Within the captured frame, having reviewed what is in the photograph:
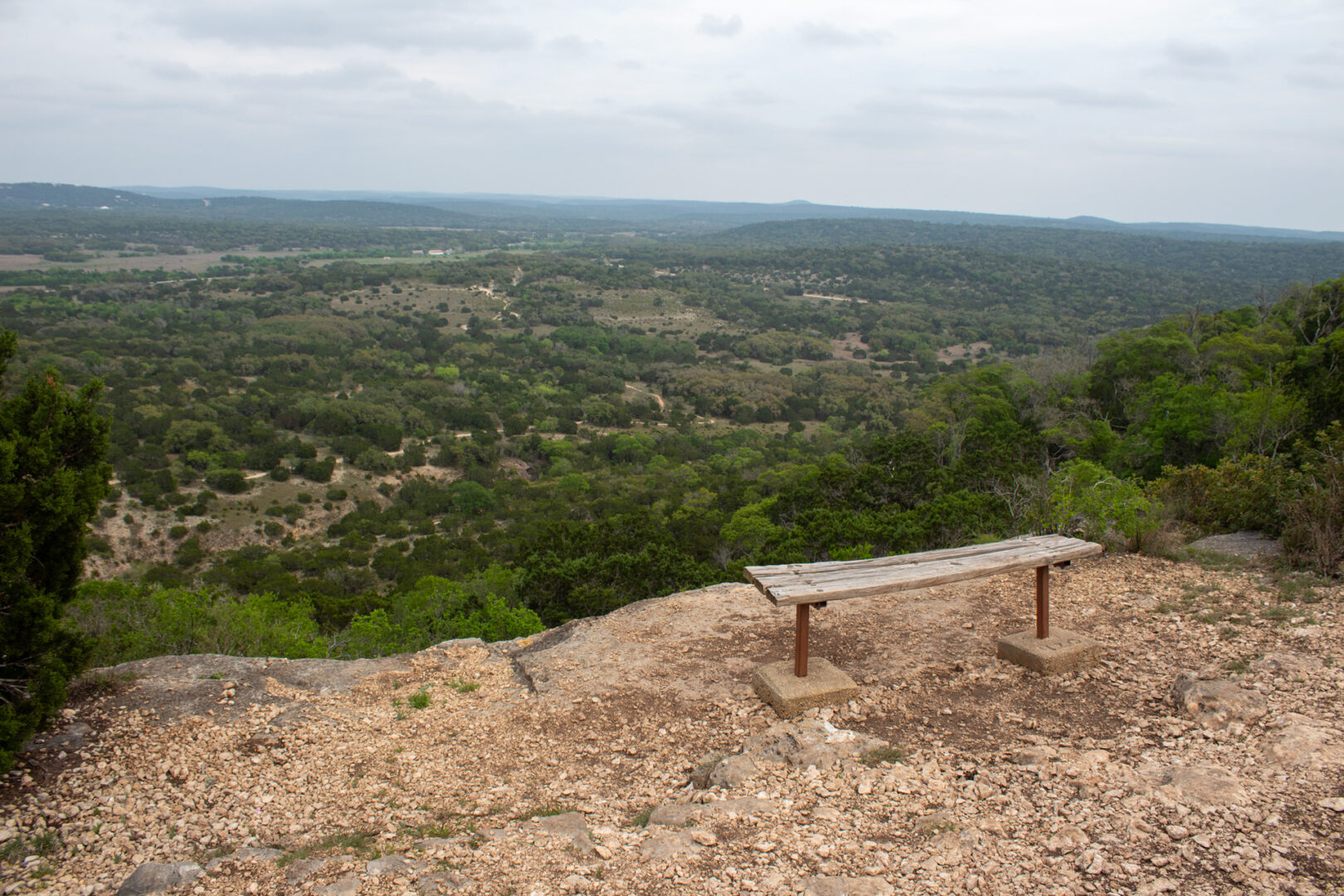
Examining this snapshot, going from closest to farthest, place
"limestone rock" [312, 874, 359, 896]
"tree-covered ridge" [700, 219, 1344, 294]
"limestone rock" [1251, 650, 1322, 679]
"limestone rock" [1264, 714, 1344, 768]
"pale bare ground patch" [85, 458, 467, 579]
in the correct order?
"limestone rock" [312, 874, 359, 896] → "limestone rock" [1264, 714, 1344, 768] → "limestone rock" [1251, 650, 1322, 679] → "pale bare ground patch" [85, 458, 467, 579] → "tree-covered ridge" [700, 219, 1344, 294]

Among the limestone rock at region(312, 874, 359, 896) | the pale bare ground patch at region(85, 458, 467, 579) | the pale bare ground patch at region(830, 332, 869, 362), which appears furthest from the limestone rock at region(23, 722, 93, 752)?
the pale bare ground patch at region(830, 332, 869, 362)

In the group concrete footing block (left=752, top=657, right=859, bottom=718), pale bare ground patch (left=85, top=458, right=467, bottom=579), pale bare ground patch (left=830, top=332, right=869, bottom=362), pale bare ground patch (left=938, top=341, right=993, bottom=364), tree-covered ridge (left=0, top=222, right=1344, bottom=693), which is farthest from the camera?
pale bare ground patch (left=830, top=332, right=869, bottom=362)

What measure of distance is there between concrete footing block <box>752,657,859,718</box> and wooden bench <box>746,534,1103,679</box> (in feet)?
0.38

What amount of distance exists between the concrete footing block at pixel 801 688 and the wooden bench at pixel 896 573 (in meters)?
0.11

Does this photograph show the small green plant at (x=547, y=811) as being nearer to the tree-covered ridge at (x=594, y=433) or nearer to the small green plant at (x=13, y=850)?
the small green plant at (x=13, y=850)

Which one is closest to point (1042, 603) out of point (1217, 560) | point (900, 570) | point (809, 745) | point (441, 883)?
point (900, 570)

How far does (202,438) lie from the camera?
38406mm

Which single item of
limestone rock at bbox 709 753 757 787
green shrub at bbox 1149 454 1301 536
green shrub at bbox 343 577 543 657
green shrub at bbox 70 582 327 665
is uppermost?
green shrub at bbox 1149 454 1301 536

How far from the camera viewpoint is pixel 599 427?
52.8 metres

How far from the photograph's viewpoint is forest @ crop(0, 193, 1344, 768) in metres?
10.8

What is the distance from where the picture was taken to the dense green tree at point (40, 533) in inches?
175

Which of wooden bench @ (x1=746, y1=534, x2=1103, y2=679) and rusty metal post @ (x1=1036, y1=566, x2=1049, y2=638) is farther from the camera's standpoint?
rusty metal post @ (x1=1036, y1=566, x2=1049, y2=638)

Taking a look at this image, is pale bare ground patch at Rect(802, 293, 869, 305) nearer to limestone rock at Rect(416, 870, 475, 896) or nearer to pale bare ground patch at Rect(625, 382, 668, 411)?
pale bare ground patch at Rect(625, 382, 668, 411)

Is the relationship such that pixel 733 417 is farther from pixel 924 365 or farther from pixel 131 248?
pixel 131 248
